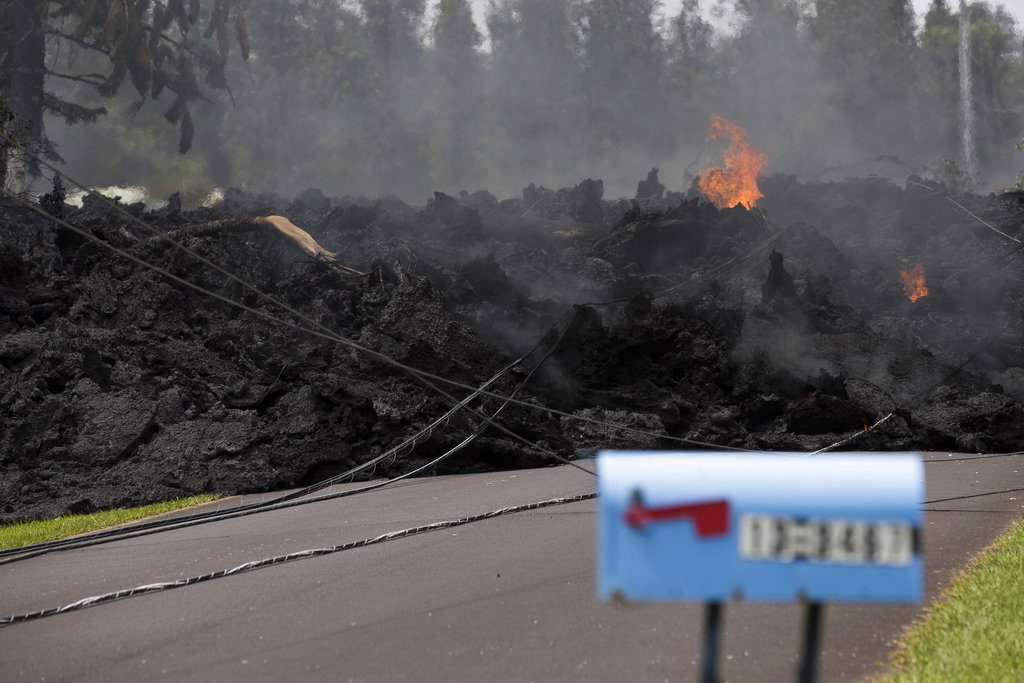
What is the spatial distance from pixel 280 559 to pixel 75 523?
13.4ft

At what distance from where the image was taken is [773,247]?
79.4ft

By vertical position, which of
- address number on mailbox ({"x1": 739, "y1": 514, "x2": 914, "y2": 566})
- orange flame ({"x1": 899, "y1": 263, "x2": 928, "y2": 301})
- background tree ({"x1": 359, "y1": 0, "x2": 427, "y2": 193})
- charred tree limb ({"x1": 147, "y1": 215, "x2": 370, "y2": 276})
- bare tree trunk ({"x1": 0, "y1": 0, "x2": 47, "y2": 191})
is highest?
background tree ({"x1": 359, "y1": 0, "x2": 427, "y2": 193})

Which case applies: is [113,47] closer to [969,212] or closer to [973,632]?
[969,212]

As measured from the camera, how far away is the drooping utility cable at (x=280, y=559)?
23.6 ft

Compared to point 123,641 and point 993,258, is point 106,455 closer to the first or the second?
point 123,641

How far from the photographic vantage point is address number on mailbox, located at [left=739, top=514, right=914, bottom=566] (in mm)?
2963

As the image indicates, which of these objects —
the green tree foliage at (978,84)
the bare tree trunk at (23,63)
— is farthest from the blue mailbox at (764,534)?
the green tree foliage at (978,84)

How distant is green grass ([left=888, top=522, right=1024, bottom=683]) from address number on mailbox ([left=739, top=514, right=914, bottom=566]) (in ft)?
7.72

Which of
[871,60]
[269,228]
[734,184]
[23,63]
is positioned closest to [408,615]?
[269,228]

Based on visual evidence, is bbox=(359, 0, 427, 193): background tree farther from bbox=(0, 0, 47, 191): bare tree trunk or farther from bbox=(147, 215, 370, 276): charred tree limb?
bbox=(147, 215, 370, 276): charred tree limb

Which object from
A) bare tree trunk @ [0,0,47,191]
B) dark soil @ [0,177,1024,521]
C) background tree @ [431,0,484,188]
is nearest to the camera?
dark soil @ [0,177,1024,521]

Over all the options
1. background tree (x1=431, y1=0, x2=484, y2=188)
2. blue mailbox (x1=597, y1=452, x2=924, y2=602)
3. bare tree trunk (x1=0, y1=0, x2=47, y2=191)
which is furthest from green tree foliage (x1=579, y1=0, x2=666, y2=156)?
blue mailbox (x1=597, y1=452, x2=924, y2=602)

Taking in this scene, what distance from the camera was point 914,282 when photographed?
24.6m

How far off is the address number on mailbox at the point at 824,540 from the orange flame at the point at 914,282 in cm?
2153
